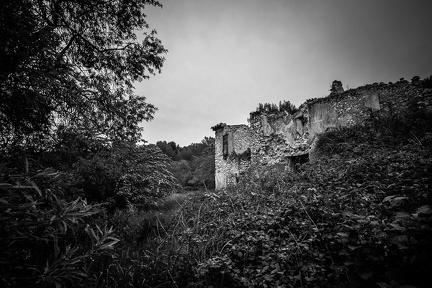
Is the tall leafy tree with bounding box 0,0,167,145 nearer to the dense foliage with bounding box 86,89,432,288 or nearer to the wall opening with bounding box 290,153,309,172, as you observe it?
the dense foliage with bounding box 86,89,432,288

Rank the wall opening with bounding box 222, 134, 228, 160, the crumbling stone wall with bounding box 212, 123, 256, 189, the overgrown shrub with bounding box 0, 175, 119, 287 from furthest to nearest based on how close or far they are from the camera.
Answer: the wall opening with bounding box 222, 134, 228, 160 < the crumbling stone wall with bounding box 212, 123, 256, 189 < the overgrown shrub with bounding box 0, 175, 119, 287

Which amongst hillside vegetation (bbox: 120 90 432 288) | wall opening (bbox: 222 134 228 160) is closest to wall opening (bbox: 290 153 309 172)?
hillside vegetation (bbox: 120 90 432 288)

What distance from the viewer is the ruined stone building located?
29.8ft

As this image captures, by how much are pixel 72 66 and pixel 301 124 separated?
36.3 feet

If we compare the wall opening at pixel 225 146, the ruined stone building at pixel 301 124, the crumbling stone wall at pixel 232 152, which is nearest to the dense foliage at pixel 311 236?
the ruined stone building at pixel 301 124

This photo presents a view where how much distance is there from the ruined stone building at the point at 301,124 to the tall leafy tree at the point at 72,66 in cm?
Answer: 897

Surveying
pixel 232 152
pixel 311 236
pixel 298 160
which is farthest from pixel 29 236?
pixel 232 152

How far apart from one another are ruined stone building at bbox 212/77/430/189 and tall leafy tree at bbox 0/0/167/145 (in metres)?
8.97

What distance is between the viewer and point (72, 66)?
271 centimetres

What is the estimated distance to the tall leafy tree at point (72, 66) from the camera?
6.81 feet

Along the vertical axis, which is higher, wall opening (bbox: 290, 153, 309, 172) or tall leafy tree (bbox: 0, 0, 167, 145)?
tall leafy tree (bbox: 0, 0, 167, 145)

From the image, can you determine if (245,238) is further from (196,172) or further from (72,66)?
(196,172)

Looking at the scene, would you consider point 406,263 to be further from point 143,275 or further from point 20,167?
point 20,167

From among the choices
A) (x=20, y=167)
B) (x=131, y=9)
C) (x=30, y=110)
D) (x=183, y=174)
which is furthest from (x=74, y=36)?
(x=183, y=174)
